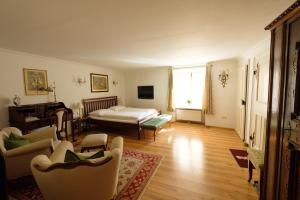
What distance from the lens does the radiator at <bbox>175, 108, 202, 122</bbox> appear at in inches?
213

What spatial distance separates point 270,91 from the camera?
3.98 ft

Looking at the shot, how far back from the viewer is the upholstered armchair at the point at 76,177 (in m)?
1.30

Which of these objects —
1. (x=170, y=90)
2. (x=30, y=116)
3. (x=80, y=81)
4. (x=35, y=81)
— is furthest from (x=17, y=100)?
(x=170, y=90)

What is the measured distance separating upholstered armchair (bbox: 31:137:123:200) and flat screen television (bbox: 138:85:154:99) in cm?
482

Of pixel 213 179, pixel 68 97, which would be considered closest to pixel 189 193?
pixel 213 179

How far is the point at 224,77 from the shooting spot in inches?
188

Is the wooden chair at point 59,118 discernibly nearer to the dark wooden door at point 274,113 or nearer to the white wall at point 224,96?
the dark wooden door at point 274,113

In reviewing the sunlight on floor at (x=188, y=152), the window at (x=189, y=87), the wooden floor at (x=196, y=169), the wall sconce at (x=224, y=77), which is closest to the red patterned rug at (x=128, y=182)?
the wooden floor at (x=196, y=169)

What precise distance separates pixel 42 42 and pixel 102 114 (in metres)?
2.50

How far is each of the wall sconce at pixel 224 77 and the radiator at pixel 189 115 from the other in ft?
4.26

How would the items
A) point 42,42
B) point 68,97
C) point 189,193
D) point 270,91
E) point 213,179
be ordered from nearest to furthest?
point 270,91 → point 189,193 → point 213,179 → point 42,42 → point 68,97

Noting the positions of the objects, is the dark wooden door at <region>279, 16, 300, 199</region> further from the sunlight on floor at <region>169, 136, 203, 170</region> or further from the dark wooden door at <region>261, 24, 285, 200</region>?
the sunlight on floor at <region>169, 136, 203, 170</region>

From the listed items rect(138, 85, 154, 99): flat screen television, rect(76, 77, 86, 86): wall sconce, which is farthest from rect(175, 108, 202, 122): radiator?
rect(76, 77, 86, 86): wall sconce

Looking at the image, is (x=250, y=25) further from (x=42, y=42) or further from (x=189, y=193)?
(x=42, y=42)
